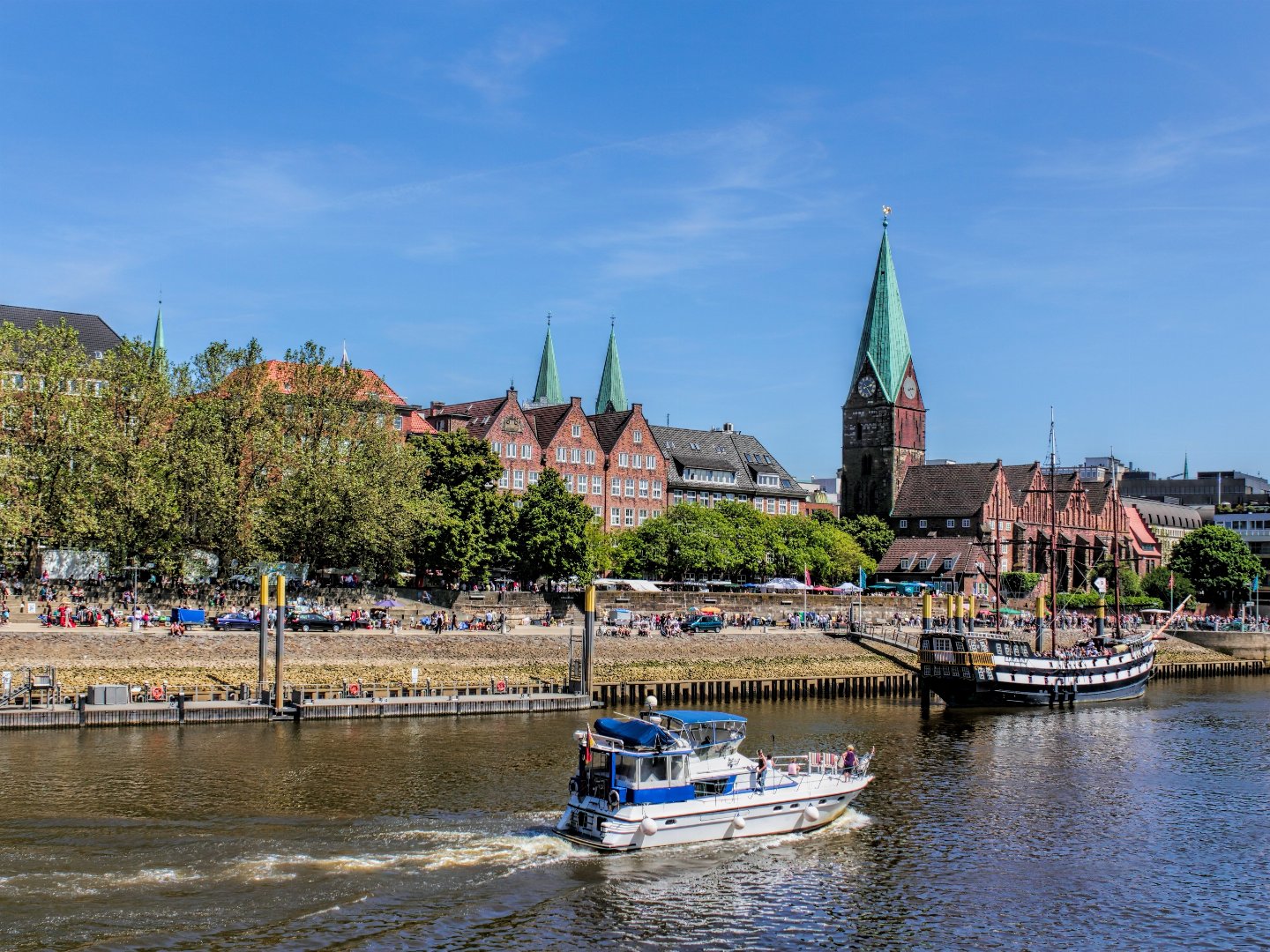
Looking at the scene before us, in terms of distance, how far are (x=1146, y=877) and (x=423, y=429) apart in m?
98.2

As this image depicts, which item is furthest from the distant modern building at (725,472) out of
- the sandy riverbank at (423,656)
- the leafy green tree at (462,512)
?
the sandy riverbank at (423,656)

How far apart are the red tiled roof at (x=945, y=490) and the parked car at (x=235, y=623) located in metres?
110

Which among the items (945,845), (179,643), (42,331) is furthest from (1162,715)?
(42,331)

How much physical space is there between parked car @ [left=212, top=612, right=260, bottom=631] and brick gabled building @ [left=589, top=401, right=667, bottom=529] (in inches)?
2631

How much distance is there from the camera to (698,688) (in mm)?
86500

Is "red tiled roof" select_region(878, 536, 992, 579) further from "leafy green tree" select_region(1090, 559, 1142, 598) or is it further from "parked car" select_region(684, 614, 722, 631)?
"parked car" select_region(684, 614, 722, 631)

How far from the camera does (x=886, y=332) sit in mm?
180125

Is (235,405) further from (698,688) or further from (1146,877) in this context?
(1146,877)

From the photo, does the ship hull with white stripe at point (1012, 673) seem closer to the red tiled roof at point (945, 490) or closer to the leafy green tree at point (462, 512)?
the leafy green tree at point (462, 512)

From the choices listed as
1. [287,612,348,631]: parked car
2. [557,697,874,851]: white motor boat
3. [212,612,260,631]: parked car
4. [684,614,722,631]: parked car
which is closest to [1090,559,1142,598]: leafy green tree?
[684,614,722,631]: parked car

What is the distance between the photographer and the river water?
3475 centimetres

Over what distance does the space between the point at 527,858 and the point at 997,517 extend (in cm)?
14176

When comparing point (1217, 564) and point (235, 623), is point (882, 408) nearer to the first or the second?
Result: point (1217, 564)

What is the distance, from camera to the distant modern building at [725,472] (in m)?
158
